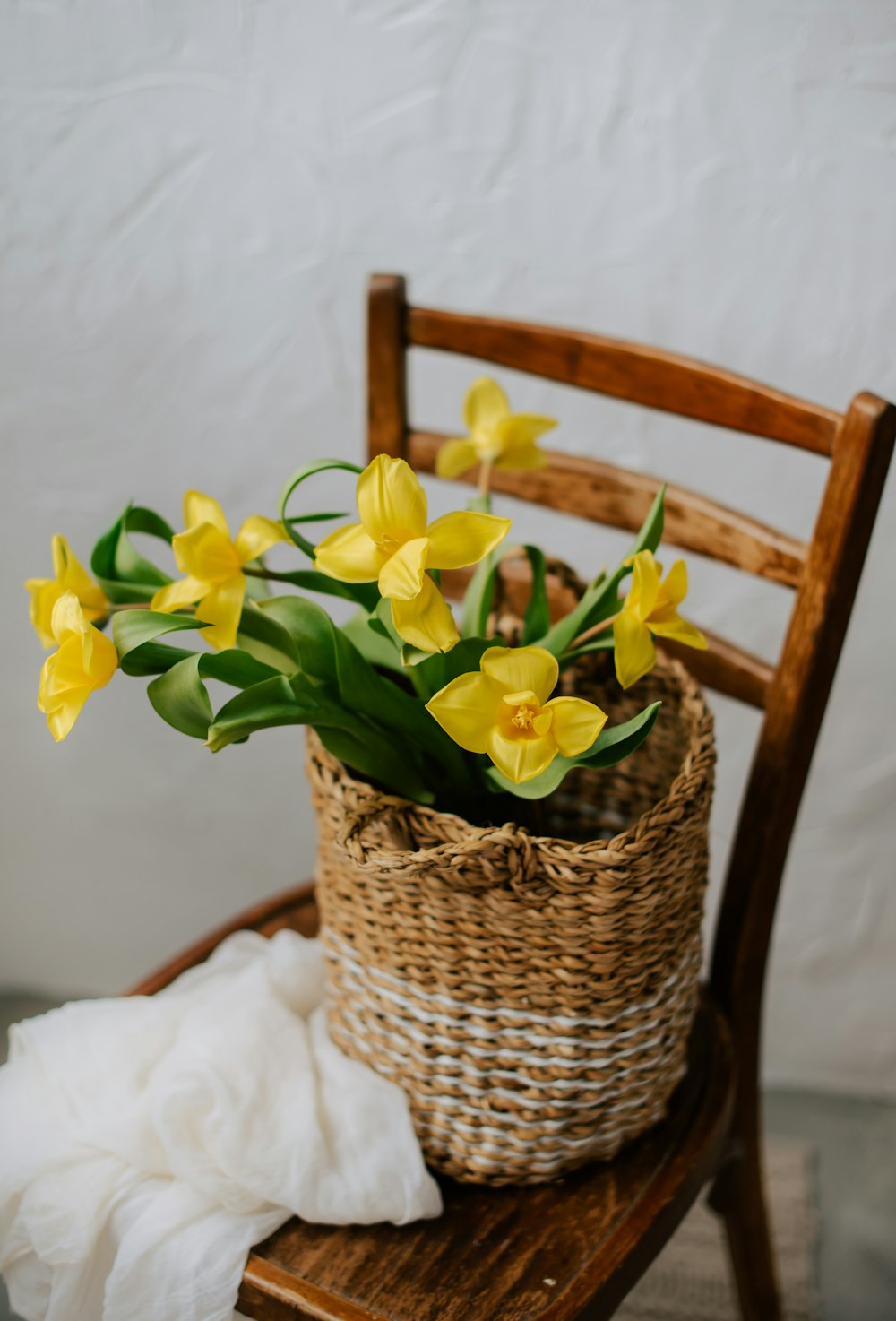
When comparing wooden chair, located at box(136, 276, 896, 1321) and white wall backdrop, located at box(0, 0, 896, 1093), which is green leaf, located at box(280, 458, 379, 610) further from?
white wall backdrop, located at box(0, 0, 896, 1093)

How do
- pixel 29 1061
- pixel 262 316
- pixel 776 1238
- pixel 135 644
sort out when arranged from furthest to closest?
pixel 776 1238 < pixel 262 316 < pixel 29 1061 < pixel 135 644

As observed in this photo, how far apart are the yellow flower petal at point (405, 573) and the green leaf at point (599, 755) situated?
0.34 feet

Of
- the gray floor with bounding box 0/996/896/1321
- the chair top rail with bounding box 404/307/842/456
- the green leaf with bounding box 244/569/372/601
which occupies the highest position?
the chair top rail with bounding box 404/307/842/456

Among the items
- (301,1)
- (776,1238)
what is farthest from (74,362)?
(776,1238)

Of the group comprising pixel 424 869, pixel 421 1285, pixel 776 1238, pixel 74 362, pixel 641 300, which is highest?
pixel 641 300

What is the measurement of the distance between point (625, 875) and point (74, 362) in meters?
0.73

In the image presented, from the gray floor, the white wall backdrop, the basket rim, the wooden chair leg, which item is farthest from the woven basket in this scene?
→ the gray floor

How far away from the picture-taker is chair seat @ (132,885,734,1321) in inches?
22.6

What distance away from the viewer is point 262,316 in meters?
0.98

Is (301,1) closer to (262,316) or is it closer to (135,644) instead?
(262,316)

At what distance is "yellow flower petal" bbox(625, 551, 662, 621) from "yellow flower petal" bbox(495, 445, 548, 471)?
0.59ft

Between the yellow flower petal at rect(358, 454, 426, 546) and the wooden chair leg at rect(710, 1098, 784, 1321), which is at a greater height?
the yellow flower petal at rect(358, 454, 426, 546)

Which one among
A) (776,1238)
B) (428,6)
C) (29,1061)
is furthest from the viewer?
(776,1238)

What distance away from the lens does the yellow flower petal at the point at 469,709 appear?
1.55ft
